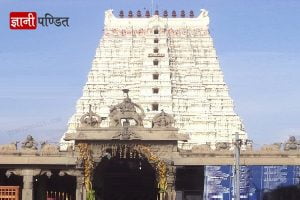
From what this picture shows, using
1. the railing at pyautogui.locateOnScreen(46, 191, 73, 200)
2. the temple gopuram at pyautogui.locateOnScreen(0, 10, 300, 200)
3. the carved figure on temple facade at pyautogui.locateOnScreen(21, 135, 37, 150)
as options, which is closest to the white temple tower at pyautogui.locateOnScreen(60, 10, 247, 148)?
the temple gopuram at pyautogui.locateOnScreen(0, 10, 300, 200)

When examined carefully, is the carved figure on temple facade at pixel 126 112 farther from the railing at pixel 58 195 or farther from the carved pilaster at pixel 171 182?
the railing at pixel 58 195

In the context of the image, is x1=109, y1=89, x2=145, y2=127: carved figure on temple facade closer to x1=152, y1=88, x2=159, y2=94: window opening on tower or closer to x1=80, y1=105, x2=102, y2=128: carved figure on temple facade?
x1=80, y1=105, x2=102, y2=128: carved figure on temple facade

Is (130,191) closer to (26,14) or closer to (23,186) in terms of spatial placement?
(23,186)

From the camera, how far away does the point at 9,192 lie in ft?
128

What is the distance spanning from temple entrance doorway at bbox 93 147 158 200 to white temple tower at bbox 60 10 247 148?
23213 mm

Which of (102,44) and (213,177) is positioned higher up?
(102,44)

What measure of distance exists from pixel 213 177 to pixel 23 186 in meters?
11.2

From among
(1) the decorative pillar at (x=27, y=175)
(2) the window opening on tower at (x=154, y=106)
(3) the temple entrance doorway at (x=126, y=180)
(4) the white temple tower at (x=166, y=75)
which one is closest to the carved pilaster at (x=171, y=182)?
(3) the temple entrance doorway at (x=126, y=180)

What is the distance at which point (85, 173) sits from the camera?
38531mm

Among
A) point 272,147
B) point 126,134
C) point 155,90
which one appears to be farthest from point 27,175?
point 155,90

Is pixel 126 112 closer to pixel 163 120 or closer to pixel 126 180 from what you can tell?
pixel 163 120

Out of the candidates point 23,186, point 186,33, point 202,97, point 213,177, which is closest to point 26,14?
point 23,186

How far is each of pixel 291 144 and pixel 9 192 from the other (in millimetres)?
16521

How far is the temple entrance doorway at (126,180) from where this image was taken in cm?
4409
